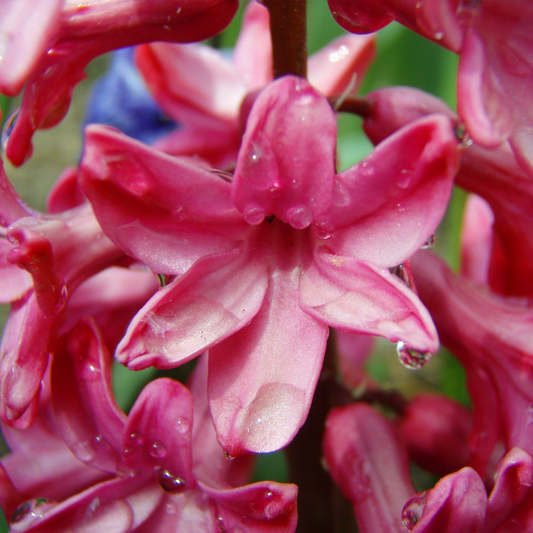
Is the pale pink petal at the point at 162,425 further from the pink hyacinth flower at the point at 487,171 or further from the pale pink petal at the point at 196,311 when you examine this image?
the pink hyacinth flower at the point at 487,171

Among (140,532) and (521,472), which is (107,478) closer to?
(140,532)

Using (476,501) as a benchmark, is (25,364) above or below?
above

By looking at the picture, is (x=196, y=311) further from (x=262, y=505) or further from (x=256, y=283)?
(x=262, y=505)

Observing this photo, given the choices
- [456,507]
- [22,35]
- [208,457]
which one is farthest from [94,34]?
[456,507]

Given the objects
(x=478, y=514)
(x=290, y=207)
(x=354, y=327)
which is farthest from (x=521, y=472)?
(x=290, y=207)

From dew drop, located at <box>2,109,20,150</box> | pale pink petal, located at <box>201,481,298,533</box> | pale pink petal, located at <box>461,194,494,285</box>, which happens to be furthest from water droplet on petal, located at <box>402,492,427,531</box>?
dew drop, located at <box>2,109,20,150</box>

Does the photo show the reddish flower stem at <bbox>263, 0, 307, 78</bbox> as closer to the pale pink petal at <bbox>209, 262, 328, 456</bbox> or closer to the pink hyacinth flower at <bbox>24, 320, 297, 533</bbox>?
the pale pink petal at <bbox>209, 262, 328, 456</bbox>
